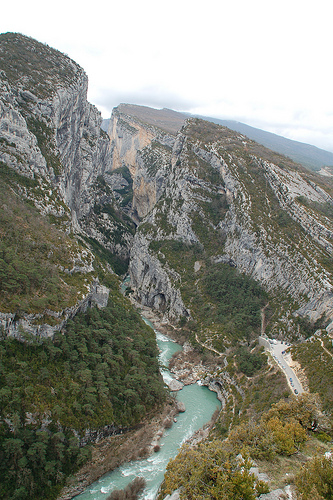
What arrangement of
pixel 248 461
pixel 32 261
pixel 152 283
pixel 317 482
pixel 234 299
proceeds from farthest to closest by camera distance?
pixel 152 283 → pixel 234 299 → pixel 32 261 → pixel 248 461 → pixel 317 482

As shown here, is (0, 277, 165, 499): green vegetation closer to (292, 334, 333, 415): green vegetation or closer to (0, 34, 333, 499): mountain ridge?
(0, 34, 333, 499): mountain ridge

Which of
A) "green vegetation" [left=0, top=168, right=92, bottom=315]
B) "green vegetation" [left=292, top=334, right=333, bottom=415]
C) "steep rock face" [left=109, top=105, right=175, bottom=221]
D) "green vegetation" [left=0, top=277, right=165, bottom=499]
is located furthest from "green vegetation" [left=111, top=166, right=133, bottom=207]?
"green vegetation" [left=292, top=334, right=333, bottom=415]

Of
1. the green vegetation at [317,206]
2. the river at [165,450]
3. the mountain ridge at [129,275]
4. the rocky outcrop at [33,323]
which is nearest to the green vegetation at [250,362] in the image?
the mountain ridge at [129,275]

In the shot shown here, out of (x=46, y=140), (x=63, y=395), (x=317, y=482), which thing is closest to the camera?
(x=317, y=482)

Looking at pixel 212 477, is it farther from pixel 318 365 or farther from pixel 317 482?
pixel 318 365

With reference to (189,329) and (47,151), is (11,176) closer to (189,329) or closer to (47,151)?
(47,151)

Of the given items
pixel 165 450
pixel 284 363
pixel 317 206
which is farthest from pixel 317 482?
pixel 317 206

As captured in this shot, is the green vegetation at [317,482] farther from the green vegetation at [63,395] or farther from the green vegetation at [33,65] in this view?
the green vegetation at [33,65]
